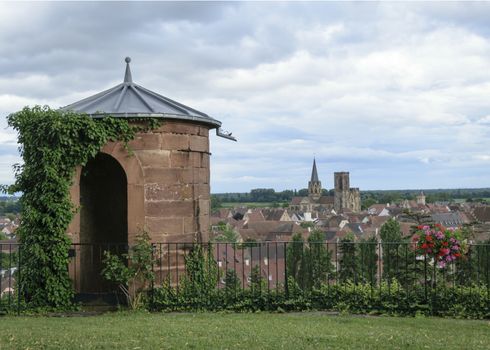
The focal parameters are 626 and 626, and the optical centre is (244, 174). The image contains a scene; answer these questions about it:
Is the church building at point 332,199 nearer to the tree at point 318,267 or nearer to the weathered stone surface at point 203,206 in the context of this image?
the tree at point 318,267

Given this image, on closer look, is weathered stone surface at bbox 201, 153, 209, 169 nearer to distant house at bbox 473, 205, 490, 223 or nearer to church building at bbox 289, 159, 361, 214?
distant house at bbox 473, 205, 490, 223

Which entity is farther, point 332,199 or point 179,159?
point 332,199

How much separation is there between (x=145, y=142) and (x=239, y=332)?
4.01 metres

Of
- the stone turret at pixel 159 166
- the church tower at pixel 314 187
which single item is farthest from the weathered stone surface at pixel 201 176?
the church tower at pixel 314 187

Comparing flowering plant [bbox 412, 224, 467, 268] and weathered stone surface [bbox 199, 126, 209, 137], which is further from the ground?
weathered stone surface [bbox 199, 126, 209, 137]

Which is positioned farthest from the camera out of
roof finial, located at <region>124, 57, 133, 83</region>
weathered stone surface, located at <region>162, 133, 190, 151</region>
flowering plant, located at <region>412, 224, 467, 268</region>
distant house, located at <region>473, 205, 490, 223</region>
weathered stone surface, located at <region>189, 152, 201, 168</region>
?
distant house, located at <region>473, 205, 490, 223</region>

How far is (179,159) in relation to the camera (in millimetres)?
10117

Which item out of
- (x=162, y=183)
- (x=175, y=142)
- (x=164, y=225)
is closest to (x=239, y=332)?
(x=164, y=225)

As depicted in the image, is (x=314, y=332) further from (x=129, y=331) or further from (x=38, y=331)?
(x=38, y=331)

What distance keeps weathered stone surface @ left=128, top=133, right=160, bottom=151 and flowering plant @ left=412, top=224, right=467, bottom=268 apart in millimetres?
4317

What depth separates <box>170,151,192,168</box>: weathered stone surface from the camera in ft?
33.0

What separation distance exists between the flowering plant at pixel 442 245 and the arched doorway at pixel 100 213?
5386 millimetres

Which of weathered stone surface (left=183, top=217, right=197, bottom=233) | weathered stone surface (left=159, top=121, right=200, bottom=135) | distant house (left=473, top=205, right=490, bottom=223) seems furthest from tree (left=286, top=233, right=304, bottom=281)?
distant house (left=473, top=205, right=490, bottom=223)

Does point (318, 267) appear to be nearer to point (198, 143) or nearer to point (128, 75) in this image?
point (198, 143)
